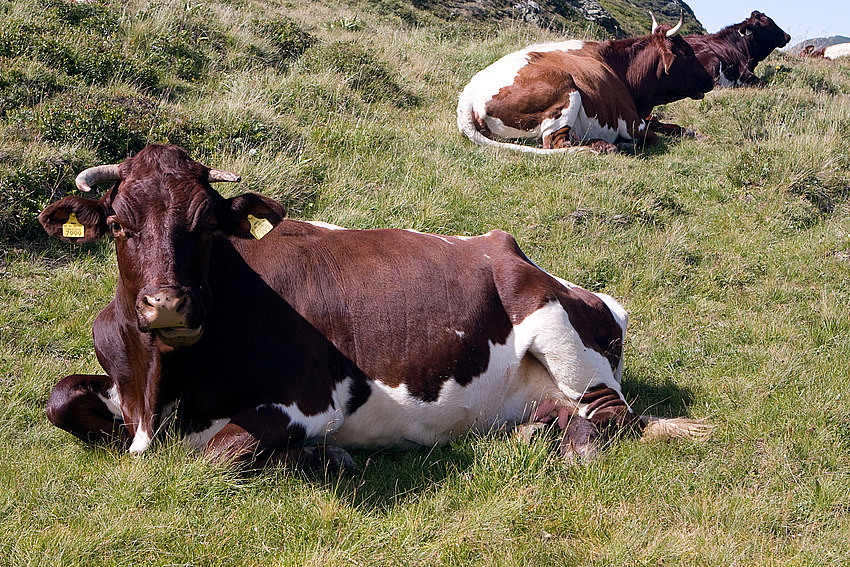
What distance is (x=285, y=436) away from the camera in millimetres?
4707

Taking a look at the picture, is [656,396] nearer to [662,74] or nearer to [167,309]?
[167,309]

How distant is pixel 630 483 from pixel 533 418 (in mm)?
1042

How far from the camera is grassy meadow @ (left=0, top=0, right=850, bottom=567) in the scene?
4.21 metres

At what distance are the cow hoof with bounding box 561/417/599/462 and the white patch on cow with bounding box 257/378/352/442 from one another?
4.73 ft

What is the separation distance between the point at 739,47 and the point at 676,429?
45.4 ft

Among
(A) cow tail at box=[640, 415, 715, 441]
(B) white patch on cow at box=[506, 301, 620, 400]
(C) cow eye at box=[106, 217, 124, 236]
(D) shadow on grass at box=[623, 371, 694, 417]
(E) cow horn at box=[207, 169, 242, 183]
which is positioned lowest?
(D) shadow on grass at box=[623, 371, 694, 417]

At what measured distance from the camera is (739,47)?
55.7 feet

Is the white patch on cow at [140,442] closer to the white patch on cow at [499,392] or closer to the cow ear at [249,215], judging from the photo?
the white patch on cow at [499,392]

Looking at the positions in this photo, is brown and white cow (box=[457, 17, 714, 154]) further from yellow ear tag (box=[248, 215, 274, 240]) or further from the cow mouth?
the cow mouth

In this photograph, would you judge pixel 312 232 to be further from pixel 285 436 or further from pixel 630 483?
pixel 630 483

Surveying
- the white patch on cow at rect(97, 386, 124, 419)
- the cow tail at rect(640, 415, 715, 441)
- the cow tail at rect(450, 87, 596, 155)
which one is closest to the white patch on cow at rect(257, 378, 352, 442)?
the white patch on cow at rect(97, 386, 124, 419)

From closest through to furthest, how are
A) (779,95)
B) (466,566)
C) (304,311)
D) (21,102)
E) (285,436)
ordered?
(466,566) → (285,436) → (304,311) → (21,102) → (779,95)

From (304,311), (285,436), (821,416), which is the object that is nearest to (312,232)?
(304,311)

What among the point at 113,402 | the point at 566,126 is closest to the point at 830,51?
the point at 566,126
